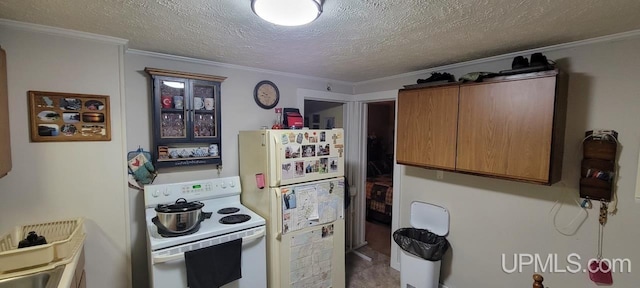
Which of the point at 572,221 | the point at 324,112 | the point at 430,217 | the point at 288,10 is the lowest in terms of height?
the point at 430,217

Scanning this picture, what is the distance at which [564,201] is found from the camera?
1843 millimetres

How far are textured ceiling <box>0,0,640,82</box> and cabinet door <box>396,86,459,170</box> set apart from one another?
1.14 feet

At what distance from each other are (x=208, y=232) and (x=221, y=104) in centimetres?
116

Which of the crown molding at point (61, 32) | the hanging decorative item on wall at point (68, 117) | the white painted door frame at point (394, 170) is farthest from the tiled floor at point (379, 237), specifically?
the crown molding at point (61, 32)

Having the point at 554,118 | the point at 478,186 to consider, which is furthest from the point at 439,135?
the point at 554,118

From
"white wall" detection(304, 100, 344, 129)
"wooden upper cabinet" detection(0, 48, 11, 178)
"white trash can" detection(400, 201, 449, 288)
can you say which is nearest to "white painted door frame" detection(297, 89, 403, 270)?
"white wall" detection(304, 100, 344, 129)

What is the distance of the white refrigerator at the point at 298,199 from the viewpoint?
206 cm

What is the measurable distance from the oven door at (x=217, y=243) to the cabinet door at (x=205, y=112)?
0.91 m

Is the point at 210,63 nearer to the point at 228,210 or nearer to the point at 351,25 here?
the point at 228,210

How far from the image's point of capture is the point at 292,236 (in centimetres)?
212

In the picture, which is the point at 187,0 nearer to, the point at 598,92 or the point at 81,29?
the point at 81,29

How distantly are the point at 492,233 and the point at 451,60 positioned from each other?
1.49 meters

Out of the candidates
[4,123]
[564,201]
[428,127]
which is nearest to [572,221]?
[564,201]

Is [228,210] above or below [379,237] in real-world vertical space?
above
